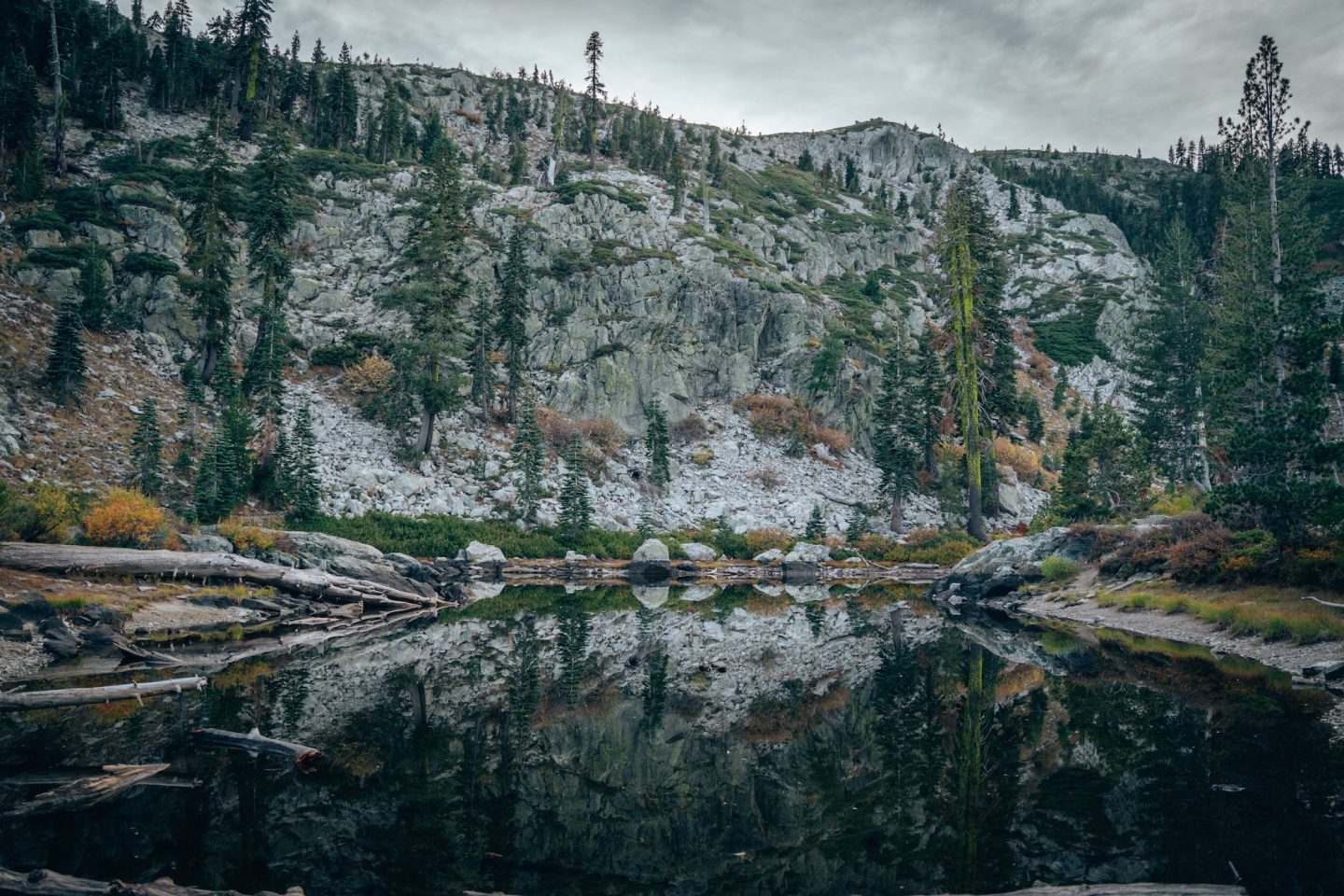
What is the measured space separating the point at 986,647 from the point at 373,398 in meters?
45.2

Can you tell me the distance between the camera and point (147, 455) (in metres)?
32.6

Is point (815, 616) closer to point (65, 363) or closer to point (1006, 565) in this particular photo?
point (1006, 565)

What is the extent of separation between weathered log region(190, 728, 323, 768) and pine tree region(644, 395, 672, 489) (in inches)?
1768

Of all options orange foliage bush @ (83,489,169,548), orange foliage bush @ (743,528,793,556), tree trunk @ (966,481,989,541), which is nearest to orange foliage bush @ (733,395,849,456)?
orange foliage bush @ (743,528,793,556)

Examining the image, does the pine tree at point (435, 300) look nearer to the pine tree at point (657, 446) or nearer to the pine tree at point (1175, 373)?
the pine tree at point (657, 446)

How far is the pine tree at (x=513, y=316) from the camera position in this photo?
56.1m

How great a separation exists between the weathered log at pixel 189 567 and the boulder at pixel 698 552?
2023cm

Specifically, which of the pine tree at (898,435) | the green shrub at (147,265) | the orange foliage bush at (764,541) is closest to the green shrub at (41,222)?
the green shrub at (147,265)

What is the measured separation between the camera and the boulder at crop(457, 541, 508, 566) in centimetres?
4109

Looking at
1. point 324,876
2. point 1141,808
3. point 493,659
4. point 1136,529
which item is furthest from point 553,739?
point 1136,529

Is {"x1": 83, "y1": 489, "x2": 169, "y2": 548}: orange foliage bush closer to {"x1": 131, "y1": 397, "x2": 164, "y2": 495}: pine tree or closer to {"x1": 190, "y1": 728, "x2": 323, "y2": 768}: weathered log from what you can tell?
{"x1": 131, "y1": 397, "x2": 164, "y2": 495}: pine tree

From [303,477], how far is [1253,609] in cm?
4307

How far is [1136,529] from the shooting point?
2930 centimetres

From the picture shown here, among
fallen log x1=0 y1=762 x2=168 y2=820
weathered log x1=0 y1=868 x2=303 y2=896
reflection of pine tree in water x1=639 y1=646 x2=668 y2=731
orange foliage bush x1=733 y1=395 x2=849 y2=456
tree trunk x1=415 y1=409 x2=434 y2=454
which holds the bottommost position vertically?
reflection of pine tree in water x1=639 y1=646 x2=668 y2=731
